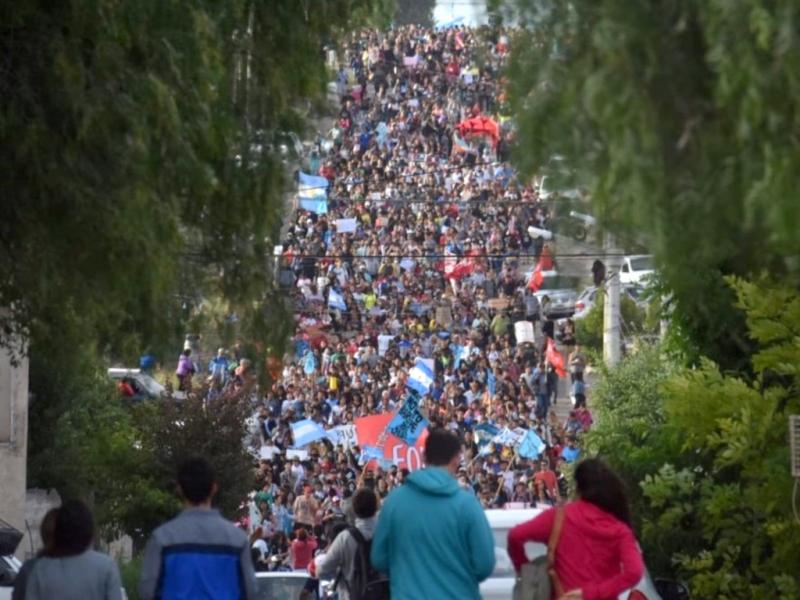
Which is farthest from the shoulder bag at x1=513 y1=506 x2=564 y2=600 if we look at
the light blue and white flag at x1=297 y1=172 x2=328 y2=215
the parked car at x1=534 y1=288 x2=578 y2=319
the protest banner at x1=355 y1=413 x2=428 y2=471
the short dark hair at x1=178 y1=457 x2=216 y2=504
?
the parked car at x1=534 y1=288 x2=578 y2=319

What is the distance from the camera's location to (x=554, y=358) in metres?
39.7

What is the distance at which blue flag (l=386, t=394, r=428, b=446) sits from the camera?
104ft

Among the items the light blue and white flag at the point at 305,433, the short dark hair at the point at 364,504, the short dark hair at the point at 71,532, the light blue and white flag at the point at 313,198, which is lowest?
the light blue and white flag at the point at 305,433

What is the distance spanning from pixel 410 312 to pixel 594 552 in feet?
126

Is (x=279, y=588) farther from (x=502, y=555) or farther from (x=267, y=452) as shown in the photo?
(x=267, y=452)

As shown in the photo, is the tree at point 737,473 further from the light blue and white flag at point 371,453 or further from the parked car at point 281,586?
the light blue and white flag at point 371,453

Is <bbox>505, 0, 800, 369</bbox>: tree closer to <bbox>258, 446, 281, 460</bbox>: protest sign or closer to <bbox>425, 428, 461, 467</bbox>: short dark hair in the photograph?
<bbox>425, 428, 461, 467</bbox>: short dark hair

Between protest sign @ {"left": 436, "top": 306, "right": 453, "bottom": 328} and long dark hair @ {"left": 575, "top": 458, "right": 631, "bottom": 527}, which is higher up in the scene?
protest sign @ {"left": 436, "top": 306, "right": 453, "bottom": 328}

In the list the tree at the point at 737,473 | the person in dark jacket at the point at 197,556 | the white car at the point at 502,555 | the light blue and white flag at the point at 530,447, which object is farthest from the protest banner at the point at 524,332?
the person in dark jacket at the point at 197,556

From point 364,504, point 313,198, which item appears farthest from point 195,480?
point 313,198

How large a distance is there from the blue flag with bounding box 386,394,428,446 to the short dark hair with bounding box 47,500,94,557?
951 inches

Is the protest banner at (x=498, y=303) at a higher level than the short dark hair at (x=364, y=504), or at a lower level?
higher

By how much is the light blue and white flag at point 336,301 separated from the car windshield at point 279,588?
97.5 feet

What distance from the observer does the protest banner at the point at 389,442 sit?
31125 mm
